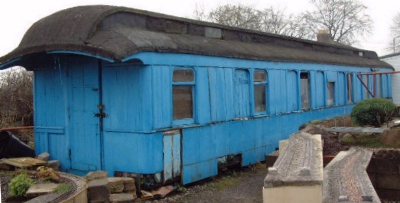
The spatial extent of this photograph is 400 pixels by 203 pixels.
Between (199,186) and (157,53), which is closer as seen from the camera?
(157,53)

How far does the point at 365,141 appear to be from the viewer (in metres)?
8.48

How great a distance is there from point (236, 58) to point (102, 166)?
3.79 meters

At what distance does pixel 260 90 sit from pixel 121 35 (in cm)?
456

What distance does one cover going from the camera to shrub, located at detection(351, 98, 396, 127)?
907cm

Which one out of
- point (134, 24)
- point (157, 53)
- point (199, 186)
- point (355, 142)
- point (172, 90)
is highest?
point (134, 24)

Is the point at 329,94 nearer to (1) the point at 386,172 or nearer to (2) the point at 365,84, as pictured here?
(2) the point at 365,84

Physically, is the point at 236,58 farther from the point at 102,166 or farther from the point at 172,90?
the point at 102,166

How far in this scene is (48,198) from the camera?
562 centimetres

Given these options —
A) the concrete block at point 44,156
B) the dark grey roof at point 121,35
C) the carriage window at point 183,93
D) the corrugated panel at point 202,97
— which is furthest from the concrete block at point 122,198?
the corrugated panel at point 202,97

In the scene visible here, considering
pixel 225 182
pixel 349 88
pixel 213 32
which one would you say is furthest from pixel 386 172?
pixel 349 88

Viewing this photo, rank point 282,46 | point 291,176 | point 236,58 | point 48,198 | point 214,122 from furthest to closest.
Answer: point 282,46 < point 236,58 < point 214,122 < point 48,198 < point 291,176

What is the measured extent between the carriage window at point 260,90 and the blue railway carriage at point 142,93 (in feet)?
0.16

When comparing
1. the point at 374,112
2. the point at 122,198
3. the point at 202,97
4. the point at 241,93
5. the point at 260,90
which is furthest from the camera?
the point at 260,90

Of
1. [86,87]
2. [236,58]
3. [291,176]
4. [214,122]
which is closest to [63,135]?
[86,87]
